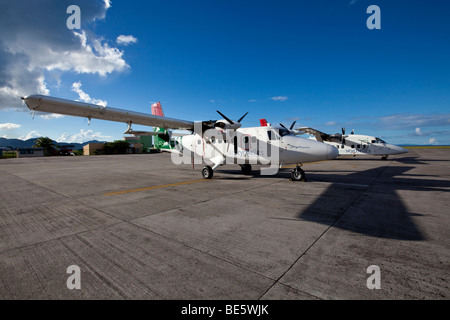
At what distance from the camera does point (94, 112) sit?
849 cm

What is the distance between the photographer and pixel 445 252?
3.27 m

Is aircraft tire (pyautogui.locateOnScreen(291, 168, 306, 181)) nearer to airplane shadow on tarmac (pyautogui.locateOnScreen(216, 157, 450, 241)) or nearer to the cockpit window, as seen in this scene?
the cockpit window

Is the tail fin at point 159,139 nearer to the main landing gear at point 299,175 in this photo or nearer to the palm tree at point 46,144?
the main landing gear at point 299,175

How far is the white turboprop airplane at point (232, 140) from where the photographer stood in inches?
332

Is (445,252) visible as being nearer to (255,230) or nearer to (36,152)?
(255,230)

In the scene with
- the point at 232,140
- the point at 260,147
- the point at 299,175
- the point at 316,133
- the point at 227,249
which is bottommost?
the point at 227,249

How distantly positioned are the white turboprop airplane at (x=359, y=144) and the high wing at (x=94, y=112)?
16992 millimetres

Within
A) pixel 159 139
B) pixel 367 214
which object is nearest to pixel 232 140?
pixel 367 214

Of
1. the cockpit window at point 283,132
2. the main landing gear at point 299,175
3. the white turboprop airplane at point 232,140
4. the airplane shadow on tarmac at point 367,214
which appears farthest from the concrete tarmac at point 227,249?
the cockpit window at point 283,132

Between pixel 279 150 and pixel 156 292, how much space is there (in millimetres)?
8704

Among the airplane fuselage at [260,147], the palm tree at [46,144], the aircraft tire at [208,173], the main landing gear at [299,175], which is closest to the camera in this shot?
the airplane fuselage at [260,147]

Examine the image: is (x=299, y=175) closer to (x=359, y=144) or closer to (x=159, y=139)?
(x=159, y=139)

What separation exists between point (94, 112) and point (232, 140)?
664 centimetres
